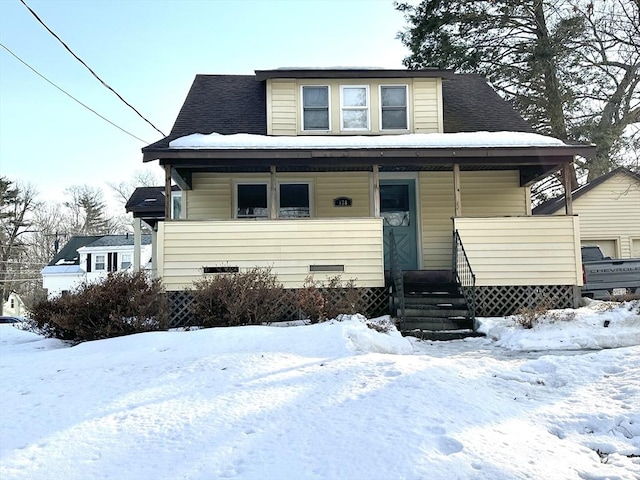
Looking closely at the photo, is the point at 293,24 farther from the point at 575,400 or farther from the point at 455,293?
the point at 575,400

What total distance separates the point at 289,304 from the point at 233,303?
1696 mm

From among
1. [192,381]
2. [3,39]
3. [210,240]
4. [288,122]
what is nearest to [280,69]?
[288,122]

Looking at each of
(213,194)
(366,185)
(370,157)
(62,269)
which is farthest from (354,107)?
(62,269)

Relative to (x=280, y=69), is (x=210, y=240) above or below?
below

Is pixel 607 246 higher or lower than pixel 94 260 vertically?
lower

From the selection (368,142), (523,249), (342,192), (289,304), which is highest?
(368,142)

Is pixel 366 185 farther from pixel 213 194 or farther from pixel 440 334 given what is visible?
pixel 440 334

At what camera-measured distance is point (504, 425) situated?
12.1ft

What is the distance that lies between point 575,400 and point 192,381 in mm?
3554

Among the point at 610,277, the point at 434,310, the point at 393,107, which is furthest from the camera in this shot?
the point at 610,277

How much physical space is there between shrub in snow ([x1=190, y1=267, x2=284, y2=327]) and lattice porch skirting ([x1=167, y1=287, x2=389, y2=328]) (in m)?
0.79

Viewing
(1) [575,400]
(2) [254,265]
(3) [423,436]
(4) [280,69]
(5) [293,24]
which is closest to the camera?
(3) [423,436]

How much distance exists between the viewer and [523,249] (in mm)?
10398

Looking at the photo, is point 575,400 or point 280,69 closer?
point 575,400
